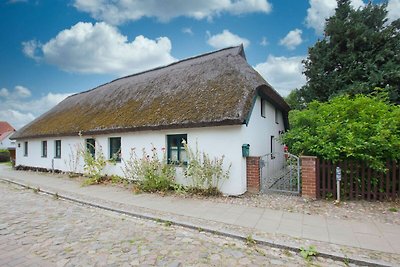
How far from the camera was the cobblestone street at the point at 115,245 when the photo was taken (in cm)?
386

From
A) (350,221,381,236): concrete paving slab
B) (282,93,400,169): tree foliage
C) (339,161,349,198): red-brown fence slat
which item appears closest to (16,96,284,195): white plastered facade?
(282,93,400,169): tree foliage

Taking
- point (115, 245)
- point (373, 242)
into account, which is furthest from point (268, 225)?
point (115, 245)

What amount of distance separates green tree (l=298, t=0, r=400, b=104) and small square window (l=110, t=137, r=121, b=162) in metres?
15.2

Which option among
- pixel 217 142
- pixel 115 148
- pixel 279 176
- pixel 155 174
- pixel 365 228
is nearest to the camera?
pixel 365 228

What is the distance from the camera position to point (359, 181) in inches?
267

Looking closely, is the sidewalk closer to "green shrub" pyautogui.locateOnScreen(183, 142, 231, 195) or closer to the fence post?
"green shrub" pyautogui.locateOnScreen(183, 142, 231, 195)

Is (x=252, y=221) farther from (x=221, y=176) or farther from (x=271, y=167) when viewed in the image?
(x=271, y=167)

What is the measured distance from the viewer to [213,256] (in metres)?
4.02

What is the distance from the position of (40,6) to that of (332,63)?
18.9 meters

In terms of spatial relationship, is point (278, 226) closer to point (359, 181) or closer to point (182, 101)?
point (359, 181)

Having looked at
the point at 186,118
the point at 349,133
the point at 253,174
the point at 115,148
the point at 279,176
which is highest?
the point at 186,118

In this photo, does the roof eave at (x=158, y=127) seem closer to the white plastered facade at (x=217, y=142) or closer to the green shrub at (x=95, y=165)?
the white plastered facade at (x=217, y=142)

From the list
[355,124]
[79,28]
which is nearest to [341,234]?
[355,124]

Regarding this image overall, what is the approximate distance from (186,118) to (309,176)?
4.55 m
